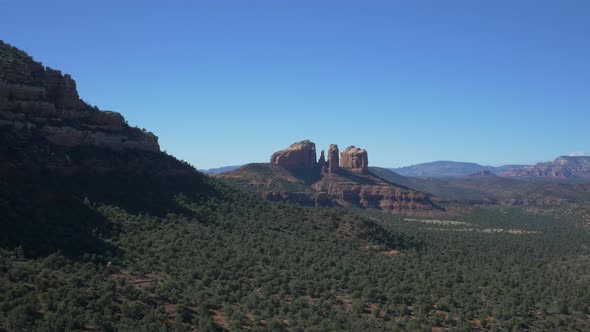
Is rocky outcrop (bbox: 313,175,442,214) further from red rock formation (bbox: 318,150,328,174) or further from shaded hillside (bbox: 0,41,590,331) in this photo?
shaded hillside (bbox: 0,41,590,331)

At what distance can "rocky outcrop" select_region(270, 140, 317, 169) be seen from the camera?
149125mm

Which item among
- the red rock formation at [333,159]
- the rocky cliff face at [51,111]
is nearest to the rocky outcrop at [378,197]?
the red rock formation at [333,159]

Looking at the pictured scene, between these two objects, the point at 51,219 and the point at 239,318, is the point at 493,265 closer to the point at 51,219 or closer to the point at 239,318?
the point at 239,318

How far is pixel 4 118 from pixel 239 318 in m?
29.2

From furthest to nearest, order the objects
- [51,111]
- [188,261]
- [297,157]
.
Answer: [297,157]
[51,111]
[188,261]

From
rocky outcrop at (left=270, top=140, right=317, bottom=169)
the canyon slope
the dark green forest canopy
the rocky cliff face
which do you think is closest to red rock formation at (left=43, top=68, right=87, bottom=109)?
the rocky cliff face

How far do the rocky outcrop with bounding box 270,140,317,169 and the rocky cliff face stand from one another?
93208 mm

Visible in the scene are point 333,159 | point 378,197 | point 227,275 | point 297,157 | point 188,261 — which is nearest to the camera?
point 227,275

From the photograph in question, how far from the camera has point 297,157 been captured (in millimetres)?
150375

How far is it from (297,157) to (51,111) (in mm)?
106178

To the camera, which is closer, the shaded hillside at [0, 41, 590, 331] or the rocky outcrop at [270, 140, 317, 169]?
the shaded hillside at [0, 41, 590, 331]

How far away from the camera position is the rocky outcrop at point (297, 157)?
489 feet

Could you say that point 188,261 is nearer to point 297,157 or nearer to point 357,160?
point 297,157

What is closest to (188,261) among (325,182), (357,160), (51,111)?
(51,111)
